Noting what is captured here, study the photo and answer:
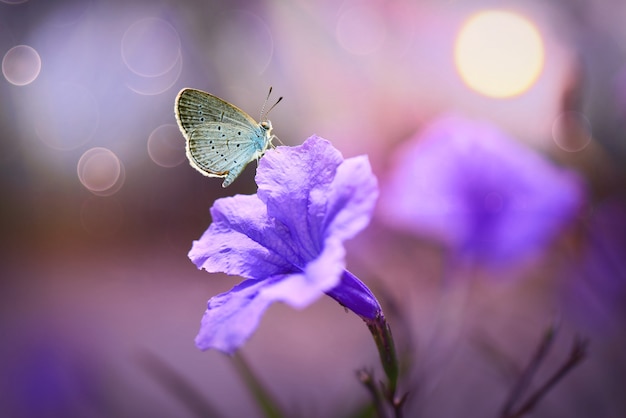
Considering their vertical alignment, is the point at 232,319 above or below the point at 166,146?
above

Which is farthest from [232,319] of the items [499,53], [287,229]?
[499,53]

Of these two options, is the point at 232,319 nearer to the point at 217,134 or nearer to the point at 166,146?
the point at 217,134

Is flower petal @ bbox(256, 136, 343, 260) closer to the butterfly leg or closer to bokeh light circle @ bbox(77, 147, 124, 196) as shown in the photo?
the butterfly leg

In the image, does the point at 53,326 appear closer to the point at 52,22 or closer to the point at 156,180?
the point at 156,180

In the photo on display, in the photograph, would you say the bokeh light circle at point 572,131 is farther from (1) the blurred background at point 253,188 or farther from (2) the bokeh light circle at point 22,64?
(2) the bokeh light circle at point 22,64

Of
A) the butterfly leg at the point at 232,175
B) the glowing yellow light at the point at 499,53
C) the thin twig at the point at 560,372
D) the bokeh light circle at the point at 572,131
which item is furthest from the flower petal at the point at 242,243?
the glowing yellow light at the point at 499,53

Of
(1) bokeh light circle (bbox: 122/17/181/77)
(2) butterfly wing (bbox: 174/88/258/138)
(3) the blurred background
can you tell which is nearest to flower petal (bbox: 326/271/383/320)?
(3) the blurred background

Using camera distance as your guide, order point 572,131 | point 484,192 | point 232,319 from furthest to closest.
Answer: point 484,192 → point 572,131 → point 232,319
